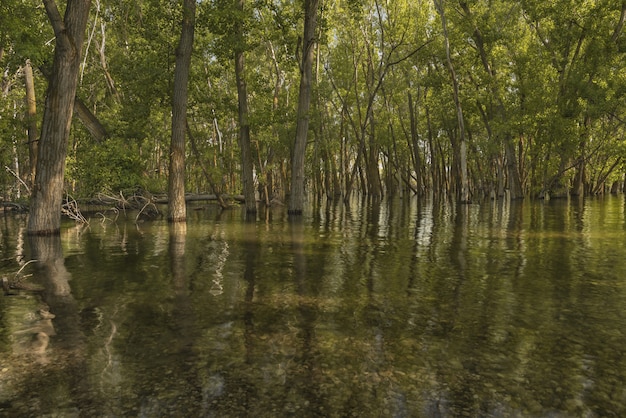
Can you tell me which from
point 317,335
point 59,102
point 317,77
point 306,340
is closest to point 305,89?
point 59,102

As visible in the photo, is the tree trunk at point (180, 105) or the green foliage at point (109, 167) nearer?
the tree trunk at point (180, 105)

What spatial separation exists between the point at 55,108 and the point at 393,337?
13.5m

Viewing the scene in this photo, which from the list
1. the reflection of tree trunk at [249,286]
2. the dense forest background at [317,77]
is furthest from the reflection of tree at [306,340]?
the dense forest background at [317,77]

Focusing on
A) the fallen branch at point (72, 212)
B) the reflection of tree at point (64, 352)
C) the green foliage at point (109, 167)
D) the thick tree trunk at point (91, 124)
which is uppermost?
the thick tree trunk at point (91, 124)

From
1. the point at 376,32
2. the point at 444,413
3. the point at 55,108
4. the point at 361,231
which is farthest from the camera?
the point at 376,32

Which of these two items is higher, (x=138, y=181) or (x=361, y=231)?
(x=138, y=181)

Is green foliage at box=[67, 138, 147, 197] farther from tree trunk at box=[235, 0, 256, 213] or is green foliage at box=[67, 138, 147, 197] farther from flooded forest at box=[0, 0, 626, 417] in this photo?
tree trunk at box=[235, 0, 256, 213]

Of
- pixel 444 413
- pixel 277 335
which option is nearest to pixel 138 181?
pixel 277 335

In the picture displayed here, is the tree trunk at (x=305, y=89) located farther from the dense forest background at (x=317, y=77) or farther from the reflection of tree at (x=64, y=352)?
the reflection of tree at (x=64, y=352)

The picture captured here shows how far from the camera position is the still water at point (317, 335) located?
4.10 metres

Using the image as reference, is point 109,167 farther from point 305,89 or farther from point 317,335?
point 317,335

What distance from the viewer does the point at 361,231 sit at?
18.0 meters

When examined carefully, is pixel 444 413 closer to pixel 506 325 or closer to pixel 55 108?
pixel 506 325

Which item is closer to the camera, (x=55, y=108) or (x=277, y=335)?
(x=277, y=335)
